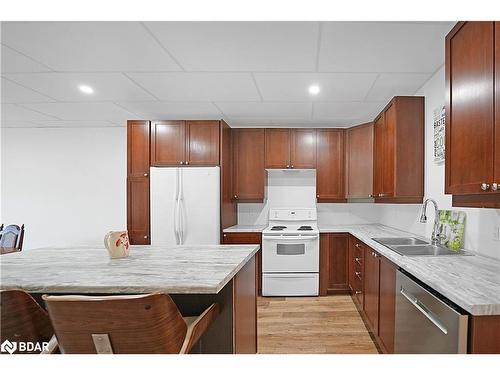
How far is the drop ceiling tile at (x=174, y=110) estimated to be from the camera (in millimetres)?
3570

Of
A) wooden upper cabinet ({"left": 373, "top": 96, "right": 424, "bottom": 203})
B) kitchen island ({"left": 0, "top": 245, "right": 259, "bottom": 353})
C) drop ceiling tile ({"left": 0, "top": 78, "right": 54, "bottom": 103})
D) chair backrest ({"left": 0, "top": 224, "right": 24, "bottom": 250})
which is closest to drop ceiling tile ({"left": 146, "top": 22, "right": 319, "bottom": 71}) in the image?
wooden upper cabinet ({"left": 373, "top": 96, "right": 424, "bottom": 203})

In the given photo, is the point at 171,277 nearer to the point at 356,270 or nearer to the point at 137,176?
the point at 356,270

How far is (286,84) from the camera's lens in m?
2.90

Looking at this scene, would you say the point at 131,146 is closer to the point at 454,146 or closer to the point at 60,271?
the point at 60,271

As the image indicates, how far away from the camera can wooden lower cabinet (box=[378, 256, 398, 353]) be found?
2.18 metres

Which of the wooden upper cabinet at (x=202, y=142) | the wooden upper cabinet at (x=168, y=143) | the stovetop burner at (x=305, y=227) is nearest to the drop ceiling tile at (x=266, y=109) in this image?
the wooden upper cabinet at (x=202, y=142)

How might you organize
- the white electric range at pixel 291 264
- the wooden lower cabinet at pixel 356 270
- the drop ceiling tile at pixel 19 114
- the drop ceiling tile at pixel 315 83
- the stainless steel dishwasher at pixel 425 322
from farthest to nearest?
the white electric range at pixel 291 264 → the drop ceiling tile at pixel 19 114 → the wooden lower cabinet at pixel 356 270 → the drop ceiling tile at pixel 315 83 → the stainless steel dishwasher at pixel 425 322

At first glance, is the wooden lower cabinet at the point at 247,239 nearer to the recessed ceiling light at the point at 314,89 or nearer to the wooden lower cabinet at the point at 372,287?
the wooden lower cabinet at the point at 372,287

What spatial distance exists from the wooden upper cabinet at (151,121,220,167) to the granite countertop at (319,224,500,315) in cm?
248

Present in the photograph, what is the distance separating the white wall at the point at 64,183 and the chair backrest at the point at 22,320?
3.71m

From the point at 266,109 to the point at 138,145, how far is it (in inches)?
67.7

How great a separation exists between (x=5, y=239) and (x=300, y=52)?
3537 mm

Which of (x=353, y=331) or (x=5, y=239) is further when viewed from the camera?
(x=5, y=239)

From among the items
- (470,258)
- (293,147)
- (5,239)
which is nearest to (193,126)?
(293,147)
